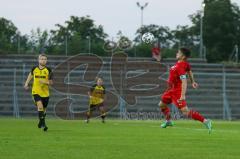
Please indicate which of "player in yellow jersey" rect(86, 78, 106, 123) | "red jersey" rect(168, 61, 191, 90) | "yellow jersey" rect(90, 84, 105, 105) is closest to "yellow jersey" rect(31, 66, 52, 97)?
"red jersey" rect(168, 61, 191, 90)

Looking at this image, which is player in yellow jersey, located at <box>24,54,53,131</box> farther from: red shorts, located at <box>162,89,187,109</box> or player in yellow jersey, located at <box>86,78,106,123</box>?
player in yellow jersey, located at <box>86,78,106,123</box>

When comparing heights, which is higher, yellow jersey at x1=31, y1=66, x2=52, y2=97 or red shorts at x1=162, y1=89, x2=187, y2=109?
yellow jersey at x1=31, y1=66, x2=52, y2=97

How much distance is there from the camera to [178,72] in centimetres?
1798

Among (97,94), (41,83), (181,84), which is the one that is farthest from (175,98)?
(97,94)

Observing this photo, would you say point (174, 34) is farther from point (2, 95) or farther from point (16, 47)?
point (2, 95)

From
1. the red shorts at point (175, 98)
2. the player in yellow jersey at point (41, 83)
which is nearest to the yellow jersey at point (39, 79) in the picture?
the player in yellow jersey at point (41, 83)

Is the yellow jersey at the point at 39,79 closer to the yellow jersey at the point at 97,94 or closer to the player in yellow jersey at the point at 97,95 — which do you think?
the player in yellow jersey at the point at 97,95

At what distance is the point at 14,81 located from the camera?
3894 cm

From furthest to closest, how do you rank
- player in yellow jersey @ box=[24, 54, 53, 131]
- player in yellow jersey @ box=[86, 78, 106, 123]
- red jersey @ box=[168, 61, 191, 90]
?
1. player in yellow jersey @ box=[86, 78, 106, 123]
2. player in yellow jersey @ box=[24, 54, 53, 131]
3. red jersey @ box=[168, 61, 191, 90]

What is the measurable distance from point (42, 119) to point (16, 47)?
2844cm

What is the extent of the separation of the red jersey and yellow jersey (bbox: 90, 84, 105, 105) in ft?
42.5

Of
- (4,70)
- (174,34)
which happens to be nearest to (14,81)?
(4,70)

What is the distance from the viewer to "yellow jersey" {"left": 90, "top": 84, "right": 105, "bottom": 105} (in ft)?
102

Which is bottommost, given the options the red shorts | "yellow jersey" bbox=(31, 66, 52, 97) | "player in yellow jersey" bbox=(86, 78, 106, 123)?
"player in yellow jersey" bbox=(86, 78, 106, 123)
